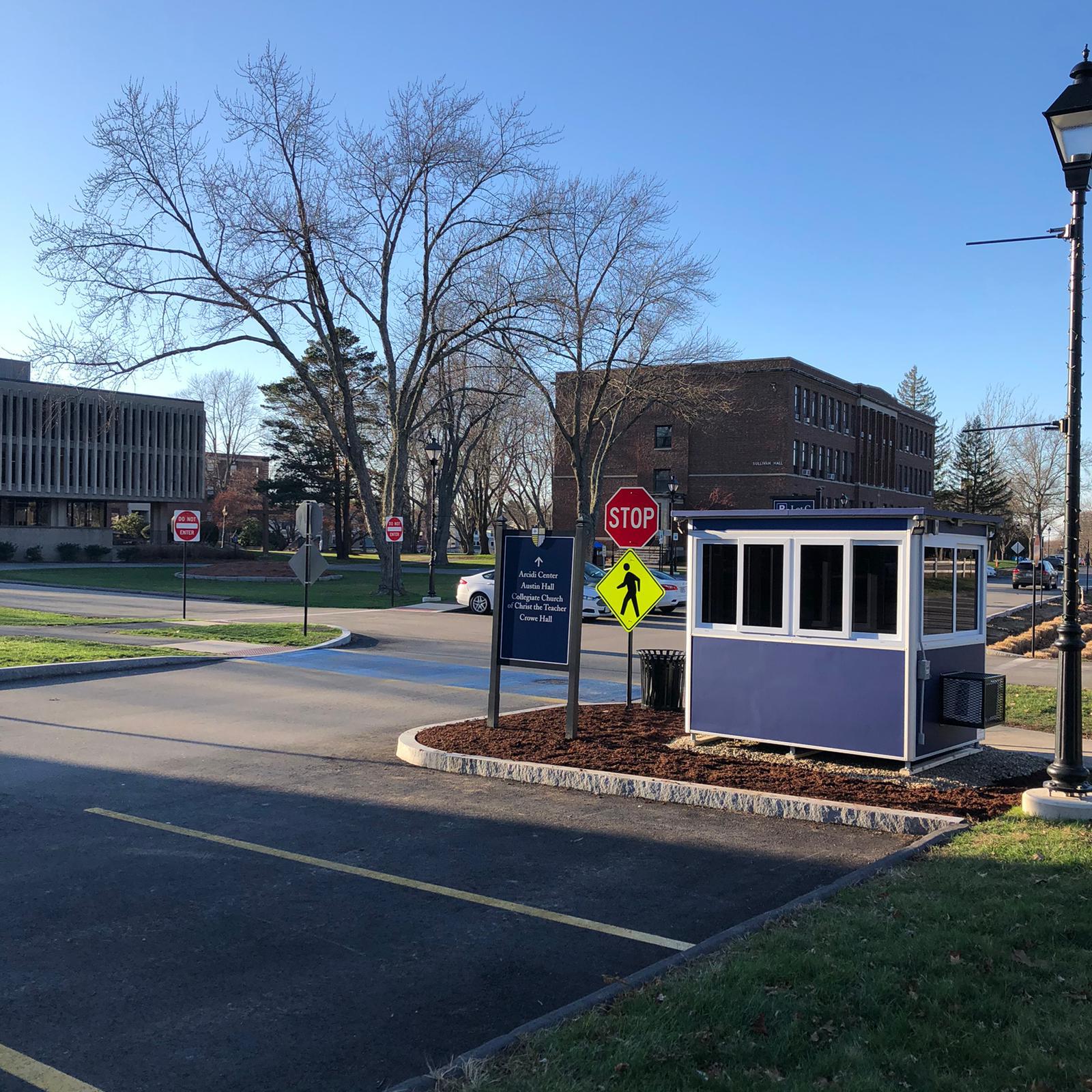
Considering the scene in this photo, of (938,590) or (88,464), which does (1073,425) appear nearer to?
(938,590)

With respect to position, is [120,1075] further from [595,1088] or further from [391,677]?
[391,677]

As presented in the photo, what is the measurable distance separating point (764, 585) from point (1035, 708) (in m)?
5.60

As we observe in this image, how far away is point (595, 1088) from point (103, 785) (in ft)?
21.9

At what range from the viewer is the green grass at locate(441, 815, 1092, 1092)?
3.77 meters

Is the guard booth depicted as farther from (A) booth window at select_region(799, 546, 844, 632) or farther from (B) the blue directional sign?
(B) the blue directional sign

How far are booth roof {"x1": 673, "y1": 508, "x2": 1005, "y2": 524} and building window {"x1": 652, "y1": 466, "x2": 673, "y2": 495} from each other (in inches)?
2379

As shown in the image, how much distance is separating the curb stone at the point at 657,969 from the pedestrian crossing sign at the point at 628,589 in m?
5.31

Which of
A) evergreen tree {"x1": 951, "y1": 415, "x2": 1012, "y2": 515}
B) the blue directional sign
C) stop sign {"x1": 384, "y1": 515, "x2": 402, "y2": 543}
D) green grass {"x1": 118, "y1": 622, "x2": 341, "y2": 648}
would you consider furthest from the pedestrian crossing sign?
evergreen tree {"x1": 951, "y1": 415, "x2": 1012, "y2": 515}

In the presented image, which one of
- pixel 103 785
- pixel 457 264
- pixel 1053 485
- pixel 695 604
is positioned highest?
pixel 457 264

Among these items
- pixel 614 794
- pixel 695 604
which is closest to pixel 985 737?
pixel 695 604

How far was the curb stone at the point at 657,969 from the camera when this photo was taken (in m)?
3.90

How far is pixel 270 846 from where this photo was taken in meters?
7.25

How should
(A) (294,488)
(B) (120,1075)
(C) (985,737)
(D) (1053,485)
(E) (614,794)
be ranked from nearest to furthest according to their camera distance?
(B) (120,1075) < (E) (614,794) < (C) (985,737) < (D) (1053,485) < (A) (294,488)

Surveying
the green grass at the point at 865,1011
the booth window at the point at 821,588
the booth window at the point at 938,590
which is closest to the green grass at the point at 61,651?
the booth window at the point at 821,588
